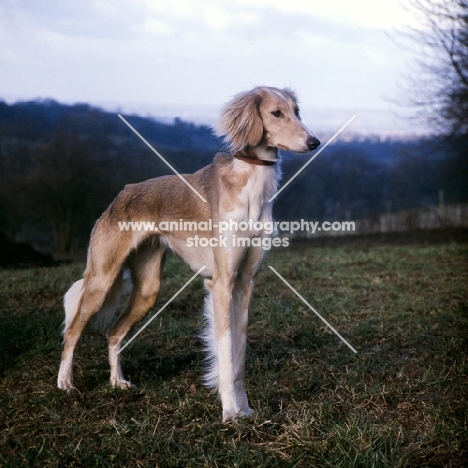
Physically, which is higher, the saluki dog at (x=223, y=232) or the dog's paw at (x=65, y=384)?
the saluki dog at (x=223, y=232)

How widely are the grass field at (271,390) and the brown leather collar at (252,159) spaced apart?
1.55 metres

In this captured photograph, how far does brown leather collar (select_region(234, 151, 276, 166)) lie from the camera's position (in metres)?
3.97

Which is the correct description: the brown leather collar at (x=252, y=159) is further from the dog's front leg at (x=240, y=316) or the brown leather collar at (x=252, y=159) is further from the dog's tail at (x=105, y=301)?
the dog's tail at (x=105, y=301)

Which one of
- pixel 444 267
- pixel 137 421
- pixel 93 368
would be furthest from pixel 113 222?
pixel 444 267

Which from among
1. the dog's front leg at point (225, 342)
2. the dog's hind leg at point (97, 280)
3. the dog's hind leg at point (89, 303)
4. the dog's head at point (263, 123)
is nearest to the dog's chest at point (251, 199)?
the dog's head at point (263, 123)

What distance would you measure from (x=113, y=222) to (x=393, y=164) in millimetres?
35161

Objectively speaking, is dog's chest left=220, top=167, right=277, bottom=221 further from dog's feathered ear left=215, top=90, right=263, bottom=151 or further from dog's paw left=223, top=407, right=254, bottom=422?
dog's paw left=223, top=407, right=254, bottom=422

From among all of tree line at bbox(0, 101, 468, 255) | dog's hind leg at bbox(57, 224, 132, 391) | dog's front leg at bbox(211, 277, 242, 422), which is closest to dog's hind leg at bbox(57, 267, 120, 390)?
dog's hind leg at bbox(57, 224, 132, 391)

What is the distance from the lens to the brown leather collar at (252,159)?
13.0ft

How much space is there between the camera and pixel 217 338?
3.93 m

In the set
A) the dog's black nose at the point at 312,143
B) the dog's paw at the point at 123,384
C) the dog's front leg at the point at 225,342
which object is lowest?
the dog's paw at the point at 123,384

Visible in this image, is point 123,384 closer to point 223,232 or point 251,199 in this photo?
point 223,232

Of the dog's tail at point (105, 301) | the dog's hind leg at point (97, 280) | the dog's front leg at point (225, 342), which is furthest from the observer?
the dog's tail at point (105, 301)

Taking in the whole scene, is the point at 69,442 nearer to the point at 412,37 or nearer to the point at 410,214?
the point at 412,37
